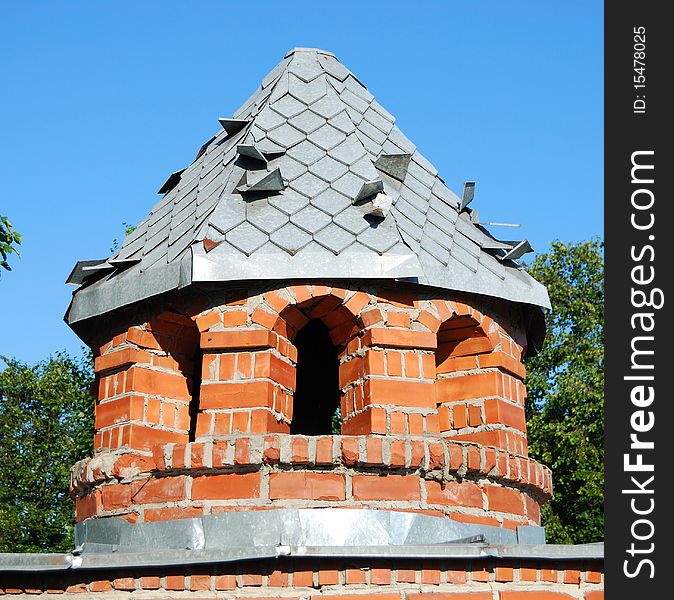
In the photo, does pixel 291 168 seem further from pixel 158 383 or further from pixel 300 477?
pixel 300 477

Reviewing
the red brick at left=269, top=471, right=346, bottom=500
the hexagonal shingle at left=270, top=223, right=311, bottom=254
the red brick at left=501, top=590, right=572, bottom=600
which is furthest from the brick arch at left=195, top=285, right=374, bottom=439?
the red brick at left=501, top=590, right=572, bottom=600

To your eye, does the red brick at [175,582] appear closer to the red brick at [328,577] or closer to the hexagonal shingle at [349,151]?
the red brick at [328,577]

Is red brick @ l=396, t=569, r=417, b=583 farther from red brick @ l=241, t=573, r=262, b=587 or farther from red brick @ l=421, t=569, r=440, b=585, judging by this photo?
red brick @ l=241, t=573, r=262, b=587

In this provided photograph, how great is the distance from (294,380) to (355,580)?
59.5 inches

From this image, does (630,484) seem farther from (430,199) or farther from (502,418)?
(430,199)

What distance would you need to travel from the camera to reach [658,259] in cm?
474

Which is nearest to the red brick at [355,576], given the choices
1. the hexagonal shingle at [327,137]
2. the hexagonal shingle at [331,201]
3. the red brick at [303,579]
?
the red brick at [303,579]

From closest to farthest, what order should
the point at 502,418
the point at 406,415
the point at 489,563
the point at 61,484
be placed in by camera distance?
the point at 489,563, the point at 406,415, the point at 502,418, the point at 61,484

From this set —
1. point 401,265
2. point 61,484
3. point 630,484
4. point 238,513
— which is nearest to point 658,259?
point 630,484

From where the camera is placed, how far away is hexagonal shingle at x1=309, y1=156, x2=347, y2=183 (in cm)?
618

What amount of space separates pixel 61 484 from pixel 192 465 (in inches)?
642

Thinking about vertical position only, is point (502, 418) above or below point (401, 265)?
below

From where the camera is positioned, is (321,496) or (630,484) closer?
(630,484)

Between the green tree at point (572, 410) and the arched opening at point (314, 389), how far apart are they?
484 inches
